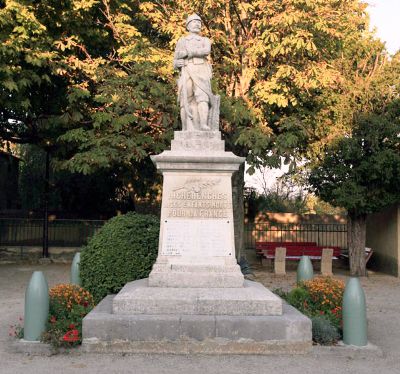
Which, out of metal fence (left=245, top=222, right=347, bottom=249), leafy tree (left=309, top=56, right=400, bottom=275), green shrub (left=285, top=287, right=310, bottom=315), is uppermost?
leafy tree (left=309, top=56, right=400, bottom=275)

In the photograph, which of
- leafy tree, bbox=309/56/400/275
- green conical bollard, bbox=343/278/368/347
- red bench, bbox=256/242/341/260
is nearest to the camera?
green conical bollard, bbox=343/278/368/347

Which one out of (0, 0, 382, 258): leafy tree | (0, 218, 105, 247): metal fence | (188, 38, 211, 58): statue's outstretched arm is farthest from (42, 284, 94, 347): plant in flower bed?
(0, 218, 105, 247): metal fence

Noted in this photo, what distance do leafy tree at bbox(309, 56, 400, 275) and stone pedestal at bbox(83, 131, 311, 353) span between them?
27.0 feet

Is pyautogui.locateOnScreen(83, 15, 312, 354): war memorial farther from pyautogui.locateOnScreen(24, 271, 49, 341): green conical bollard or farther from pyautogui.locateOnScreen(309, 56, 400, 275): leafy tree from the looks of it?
pyautogui.locateOnScreen(309, 56, 400, 275): leafy tree

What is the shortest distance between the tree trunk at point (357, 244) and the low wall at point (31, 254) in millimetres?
10046

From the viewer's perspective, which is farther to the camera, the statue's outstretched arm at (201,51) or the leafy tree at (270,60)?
the leafy tree at (270,60)

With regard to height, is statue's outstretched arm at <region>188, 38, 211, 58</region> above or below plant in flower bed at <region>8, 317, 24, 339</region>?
above

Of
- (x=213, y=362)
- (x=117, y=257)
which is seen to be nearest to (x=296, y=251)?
(x=117, y=257)

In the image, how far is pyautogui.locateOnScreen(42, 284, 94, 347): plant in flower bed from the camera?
620 centimetres

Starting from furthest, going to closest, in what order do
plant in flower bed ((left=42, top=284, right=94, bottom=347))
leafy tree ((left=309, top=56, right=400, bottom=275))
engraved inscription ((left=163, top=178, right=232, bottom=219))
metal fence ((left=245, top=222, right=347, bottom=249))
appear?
metal fence ((left=245, top=222, right=347, bottom=249)) → leafy tree ((left=309, top=56, right=400, bottom=275)) → engraved inscription ((left=163, top=178, right=232, bottom=219)) → plant in flower bed ((left=42, top=284, right=94, bottom=347))

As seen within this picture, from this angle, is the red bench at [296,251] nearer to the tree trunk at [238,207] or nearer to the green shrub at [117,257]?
the tree trunk at [238,207]

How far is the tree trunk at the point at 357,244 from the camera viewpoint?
1577 centimetres

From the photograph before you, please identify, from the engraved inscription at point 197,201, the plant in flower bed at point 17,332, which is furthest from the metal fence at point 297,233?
the plant in flower bed at point 17,332

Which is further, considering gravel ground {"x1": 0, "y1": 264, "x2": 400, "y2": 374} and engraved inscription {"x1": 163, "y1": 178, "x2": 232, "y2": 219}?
engraved inscription {"x1": 163, "y1": 178, "x2": 232, "y2": 219}
